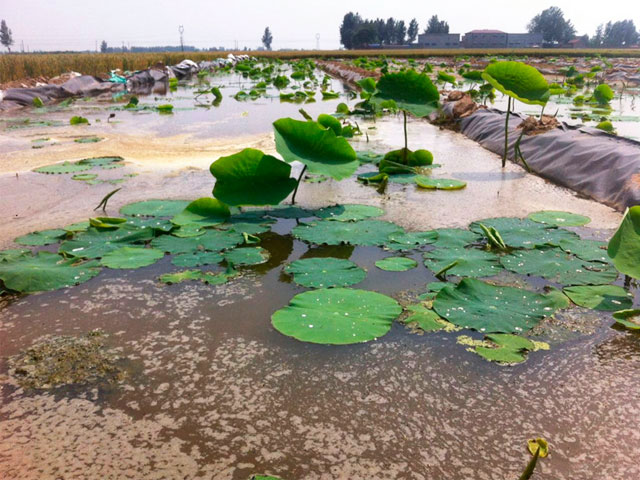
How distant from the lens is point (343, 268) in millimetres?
1987

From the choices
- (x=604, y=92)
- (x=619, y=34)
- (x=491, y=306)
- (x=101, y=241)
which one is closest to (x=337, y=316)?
(x=491, y=306)

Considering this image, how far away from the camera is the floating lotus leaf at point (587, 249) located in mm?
2062

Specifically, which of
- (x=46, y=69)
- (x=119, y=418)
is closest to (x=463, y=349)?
(x=119, y=418)

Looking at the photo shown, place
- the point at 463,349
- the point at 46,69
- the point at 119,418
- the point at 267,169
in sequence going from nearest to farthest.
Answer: the point at 119,418 → the point at 463,349 → the point at 267,169 → the point at 46,69

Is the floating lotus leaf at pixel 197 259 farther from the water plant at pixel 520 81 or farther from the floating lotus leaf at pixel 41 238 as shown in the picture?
the water plant at pixel 520 81

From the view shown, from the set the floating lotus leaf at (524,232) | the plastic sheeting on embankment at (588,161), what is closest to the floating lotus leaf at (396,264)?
the floating lotus leaf at (524,232)

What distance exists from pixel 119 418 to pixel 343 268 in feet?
3.39

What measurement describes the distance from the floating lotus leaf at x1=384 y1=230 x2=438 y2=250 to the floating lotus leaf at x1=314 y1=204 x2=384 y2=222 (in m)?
0.32

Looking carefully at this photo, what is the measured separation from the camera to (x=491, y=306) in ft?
5.49

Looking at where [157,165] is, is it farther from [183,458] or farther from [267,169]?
[183,458]

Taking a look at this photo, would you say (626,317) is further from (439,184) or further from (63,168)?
(63,168)

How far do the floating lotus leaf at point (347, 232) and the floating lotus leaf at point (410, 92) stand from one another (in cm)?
149

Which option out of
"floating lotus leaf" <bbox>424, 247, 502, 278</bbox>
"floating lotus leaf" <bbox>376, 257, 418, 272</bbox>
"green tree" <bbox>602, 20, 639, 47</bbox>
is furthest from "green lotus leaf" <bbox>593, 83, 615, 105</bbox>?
"green tree" <bbox>602, 20, 639, 47</bbox>

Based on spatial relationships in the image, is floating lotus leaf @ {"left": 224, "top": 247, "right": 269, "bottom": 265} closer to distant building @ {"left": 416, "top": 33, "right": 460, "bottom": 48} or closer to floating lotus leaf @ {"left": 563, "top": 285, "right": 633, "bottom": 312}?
floating lotus leaf @ {"left": 563, "top": 285, "right": 633, "bottom": 312}
